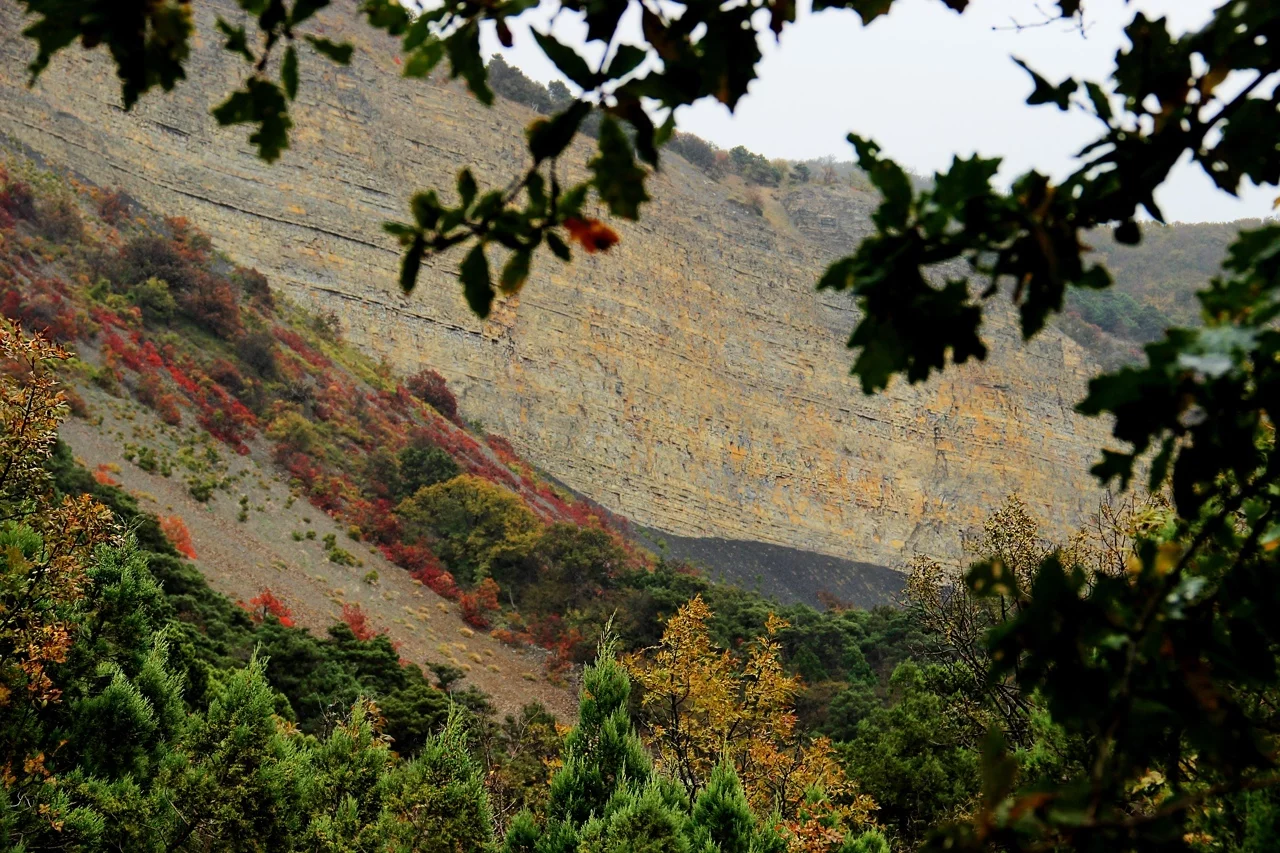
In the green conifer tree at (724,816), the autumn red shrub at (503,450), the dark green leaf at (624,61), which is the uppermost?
the dark green leaf at (624,61)

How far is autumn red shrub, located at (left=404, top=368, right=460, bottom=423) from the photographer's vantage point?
108ft

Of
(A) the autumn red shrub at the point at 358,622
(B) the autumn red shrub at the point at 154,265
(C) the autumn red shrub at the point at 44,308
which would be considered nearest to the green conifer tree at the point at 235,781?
(A) the autumn red shrub at the point at 358,622

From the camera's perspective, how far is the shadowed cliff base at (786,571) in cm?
3469

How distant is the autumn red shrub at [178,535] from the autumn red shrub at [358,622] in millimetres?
3051

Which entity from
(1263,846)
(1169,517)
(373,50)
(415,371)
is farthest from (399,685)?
(373,50)

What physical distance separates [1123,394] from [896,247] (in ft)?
1.28

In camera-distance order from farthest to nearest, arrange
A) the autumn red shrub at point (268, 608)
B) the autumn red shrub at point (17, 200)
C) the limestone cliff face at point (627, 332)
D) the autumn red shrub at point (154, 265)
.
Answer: the limestone cliff face at point (627, 332)
the autumn red shrub at point (154, 265)
the autumn red shrub at point (17, 200)
the autumn red shrub at point (268, 608)

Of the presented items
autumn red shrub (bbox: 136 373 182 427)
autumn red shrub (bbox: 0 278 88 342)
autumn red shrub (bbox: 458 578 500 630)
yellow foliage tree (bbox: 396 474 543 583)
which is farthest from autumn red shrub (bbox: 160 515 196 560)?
yellow foliage tree (bbox: 396 474 543 583)

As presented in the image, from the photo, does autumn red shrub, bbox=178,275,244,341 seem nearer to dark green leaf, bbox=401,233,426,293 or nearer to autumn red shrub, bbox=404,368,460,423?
autumn red shrub, bbox=404,368,460,423

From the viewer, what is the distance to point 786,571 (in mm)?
36562

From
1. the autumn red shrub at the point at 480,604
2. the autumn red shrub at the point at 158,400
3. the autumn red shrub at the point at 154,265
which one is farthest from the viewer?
the autumn red shrub at the point at 154,265

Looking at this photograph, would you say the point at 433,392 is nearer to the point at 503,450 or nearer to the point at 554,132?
the point at 503,450

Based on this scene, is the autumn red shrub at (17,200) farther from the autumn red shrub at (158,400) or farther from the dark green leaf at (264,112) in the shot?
the dark green leaf at (264,112)

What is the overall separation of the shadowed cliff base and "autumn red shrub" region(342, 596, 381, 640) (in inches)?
633
